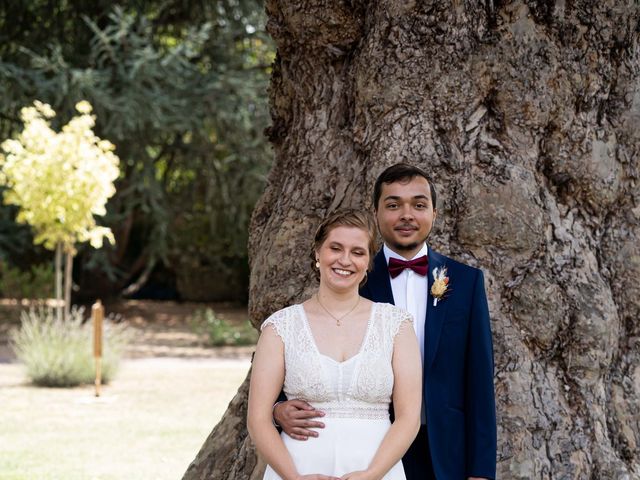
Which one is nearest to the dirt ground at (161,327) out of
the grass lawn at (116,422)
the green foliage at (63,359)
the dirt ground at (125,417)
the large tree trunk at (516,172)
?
the dirt ground at (125,417)

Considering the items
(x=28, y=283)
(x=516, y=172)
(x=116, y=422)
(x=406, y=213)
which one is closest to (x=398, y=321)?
(x=406, y=213)

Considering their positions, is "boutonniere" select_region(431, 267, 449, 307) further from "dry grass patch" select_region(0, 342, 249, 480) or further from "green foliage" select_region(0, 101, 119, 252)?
"green foliage" select_region(0, 101, 119, 252)

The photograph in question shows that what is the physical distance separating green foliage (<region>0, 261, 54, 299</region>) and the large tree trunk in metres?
18.8

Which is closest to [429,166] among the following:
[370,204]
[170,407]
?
[370,204]

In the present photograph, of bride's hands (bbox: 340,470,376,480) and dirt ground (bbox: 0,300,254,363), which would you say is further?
dirt ground (bbox: 0,300,254,363)

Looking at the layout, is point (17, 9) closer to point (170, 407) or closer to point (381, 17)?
point (170, 407)

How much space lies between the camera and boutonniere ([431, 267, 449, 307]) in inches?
140

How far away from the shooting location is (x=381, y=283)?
3.62 meters

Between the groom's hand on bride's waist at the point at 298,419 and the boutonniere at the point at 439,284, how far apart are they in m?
0.65

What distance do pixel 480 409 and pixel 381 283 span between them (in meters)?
0.58

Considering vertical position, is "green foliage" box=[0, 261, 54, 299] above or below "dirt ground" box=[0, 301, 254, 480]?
above

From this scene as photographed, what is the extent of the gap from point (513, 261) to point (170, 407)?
8.06m

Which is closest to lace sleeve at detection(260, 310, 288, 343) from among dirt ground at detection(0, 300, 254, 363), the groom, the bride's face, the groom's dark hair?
the bride's face

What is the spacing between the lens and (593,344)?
452 cm
